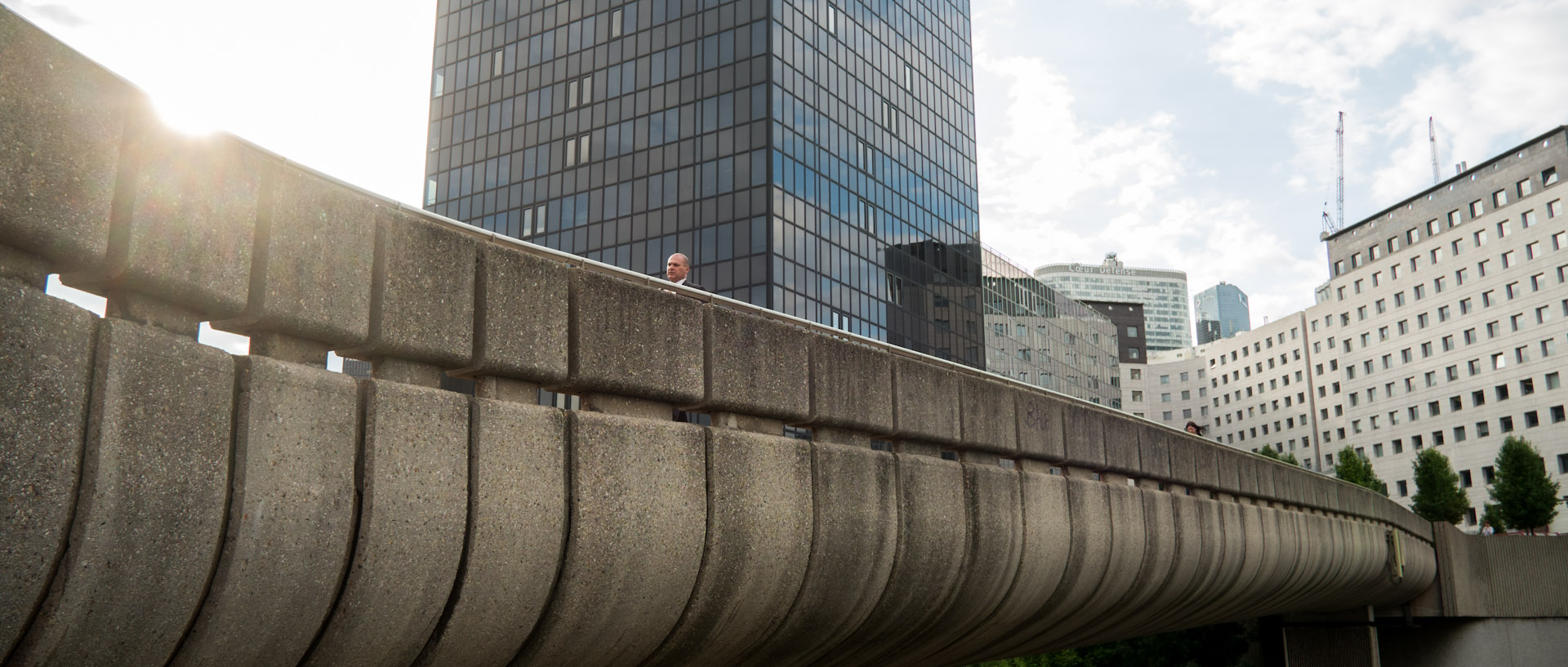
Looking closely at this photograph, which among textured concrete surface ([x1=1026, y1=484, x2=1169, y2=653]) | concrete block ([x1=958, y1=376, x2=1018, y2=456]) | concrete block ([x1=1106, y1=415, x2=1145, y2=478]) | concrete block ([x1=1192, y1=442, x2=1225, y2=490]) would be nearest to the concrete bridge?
concrete block ([x1=958, y1=376, x2=1018, y2=456])

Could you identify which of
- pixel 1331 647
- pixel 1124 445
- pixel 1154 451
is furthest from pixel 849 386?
pixel 1331 647

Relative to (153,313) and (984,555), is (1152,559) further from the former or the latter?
(153,313)

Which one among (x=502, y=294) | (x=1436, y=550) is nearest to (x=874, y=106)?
(x=1436, y=550)

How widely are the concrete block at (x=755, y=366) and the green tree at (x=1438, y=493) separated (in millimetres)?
68964

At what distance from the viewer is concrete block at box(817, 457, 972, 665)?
25.6ft

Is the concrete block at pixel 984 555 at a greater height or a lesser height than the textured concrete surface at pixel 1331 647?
greater

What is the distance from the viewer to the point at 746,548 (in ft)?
20.5

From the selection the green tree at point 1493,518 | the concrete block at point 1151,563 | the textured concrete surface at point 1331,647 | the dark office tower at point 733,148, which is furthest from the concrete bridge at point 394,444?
the green tree at point 1493,518

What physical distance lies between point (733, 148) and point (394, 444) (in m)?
52.8

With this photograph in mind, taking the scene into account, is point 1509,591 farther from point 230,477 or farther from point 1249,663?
point 230,477

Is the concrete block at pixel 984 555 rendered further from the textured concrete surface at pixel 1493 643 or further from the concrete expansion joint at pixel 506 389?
the textured concrete surface at pixel 1493 643

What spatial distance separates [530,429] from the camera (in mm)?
4977

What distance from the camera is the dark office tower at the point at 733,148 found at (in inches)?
2202

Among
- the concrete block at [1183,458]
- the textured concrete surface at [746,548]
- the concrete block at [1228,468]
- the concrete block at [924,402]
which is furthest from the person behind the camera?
the concrete block at [1228,468]
